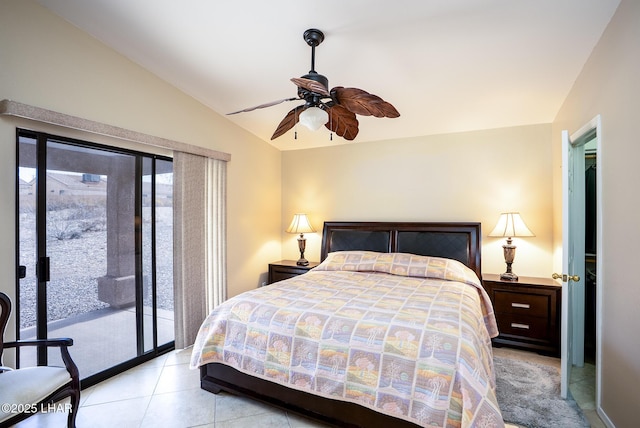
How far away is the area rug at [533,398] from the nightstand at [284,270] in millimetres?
2345

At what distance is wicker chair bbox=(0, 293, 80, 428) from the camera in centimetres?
162

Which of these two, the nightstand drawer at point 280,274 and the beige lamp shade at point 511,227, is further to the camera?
the nightstand drawer at point 280,274

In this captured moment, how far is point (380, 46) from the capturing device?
7.90ft

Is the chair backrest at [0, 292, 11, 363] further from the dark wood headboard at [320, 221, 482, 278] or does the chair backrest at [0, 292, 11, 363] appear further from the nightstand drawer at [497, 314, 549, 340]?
the nightstand drawer at [497, 314, 549, 340]

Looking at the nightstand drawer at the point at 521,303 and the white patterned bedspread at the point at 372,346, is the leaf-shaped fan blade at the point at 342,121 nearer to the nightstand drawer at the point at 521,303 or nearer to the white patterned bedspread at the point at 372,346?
the white patterned bedspread at the point at 372,346

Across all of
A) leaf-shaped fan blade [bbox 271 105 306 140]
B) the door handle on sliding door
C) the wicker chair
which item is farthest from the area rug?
the door handle on sliding door

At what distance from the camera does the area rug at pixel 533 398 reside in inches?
81.4

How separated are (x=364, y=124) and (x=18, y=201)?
330cm

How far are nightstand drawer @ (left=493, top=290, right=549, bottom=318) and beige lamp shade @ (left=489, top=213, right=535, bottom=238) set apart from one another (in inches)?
23.3

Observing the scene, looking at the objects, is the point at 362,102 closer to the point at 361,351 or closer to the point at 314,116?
the point at 314,116

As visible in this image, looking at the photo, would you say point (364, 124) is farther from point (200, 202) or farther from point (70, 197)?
point (70, 197)

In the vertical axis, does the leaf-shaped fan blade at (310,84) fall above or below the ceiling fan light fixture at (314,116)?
above

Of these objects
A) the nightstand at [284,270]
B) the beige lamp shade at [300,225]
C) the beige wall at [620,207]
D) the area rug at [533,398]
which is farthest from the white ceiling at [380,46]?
the area rug at [533,398]

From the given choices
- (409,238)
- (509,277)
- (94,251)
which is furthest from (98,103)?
(509,277)
